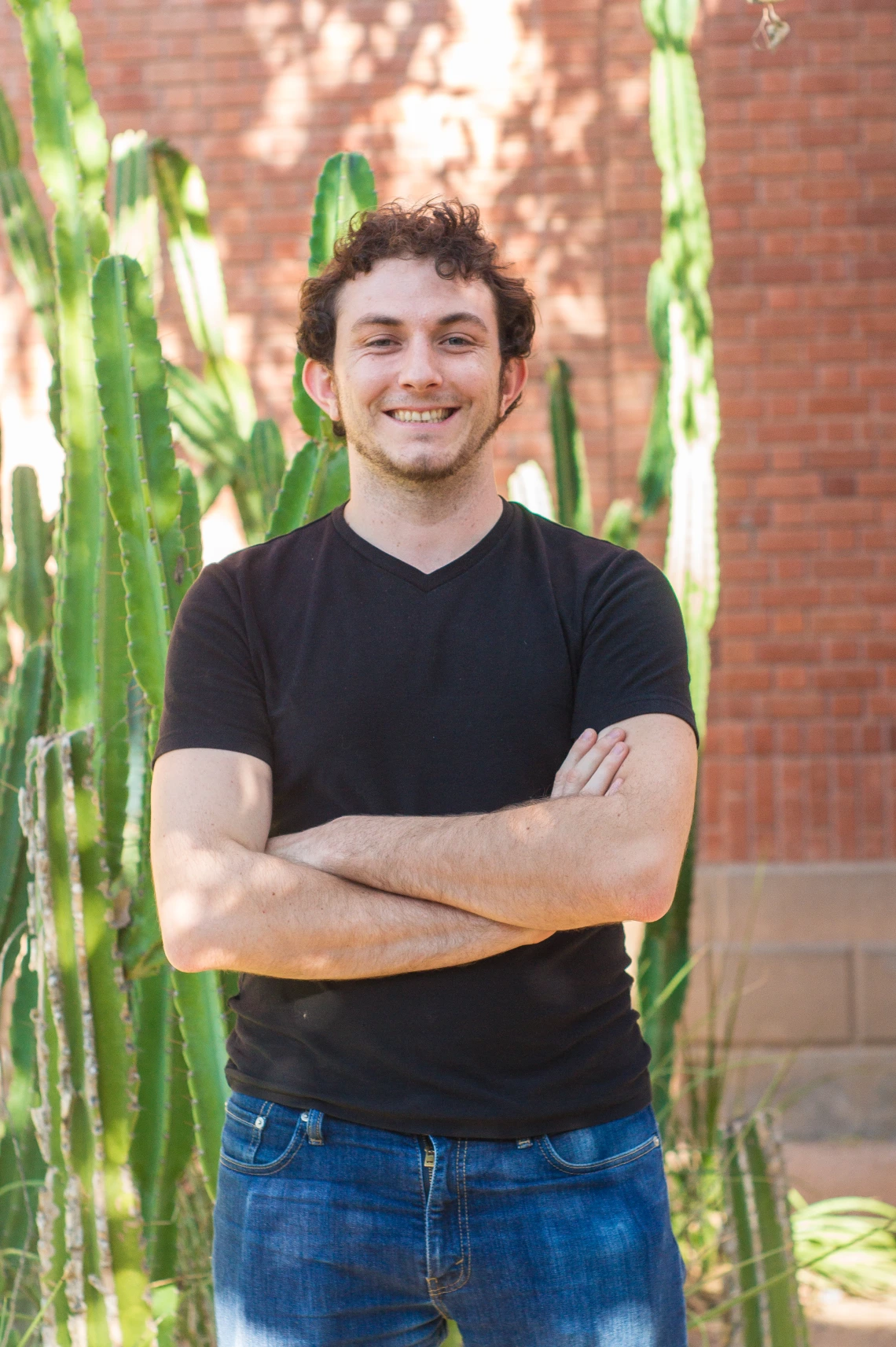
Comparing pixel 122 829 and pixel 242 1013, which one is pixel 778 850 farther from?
pixel 242 1013

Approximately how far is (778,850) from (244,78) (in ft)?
13.3

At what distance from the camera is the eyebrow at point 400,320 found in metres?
1.96

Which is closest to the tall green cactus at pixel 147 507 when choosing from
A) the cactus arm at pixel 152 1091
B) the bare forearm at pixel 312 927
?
the cactus arm at pixel 152 1091

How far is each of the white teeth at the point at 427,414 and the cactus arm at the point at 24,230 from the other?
1.60 metres

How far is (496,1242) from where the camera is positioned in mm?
1654

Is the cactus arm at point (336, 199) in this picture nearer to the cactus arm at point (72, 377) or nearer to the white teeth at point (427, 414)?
the cactus arm at point (72, 377)

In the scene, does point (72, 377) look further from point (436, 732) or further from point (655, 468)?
point (655, 468)

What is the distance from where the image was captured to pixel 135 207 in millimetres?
3000

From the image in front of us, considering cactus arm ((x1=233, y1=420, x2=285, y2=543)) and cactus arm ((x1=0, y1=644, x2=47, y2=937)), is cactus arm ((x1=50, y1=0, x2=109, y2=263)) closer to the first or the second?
cactus arm ((x1=233, y1=420, x2=285, y2=543))

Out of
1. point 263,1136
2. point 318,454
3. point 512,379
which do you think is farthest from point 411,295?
point 263,1136

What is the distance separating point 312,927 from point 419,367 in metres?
0.86

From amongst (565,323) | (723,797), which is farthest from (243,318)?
(723,797)

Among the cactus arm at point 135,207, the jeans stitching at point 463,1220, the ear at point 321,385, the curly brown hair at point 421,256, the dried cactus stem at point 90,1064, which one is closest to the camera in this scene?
the jeans stitching at point 463,1220

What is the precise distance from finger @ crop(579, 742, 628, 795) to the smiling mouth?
A: 588 mm
